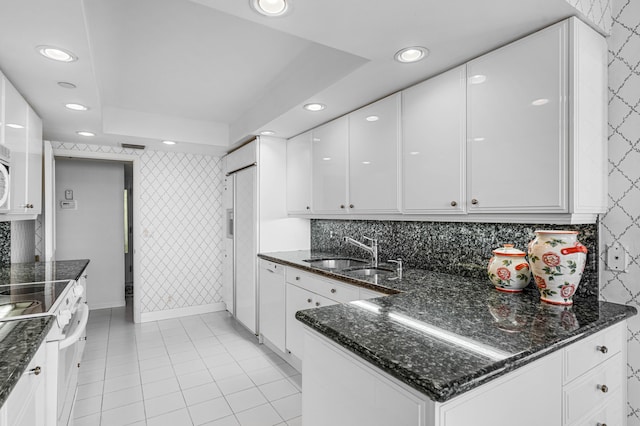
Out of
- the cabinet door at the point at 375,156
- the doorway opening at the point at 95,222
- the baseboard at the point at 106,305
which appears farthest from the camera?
the baseboard at the point at 106,305

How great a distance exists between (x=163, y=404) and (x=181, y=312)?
2179 millimetres

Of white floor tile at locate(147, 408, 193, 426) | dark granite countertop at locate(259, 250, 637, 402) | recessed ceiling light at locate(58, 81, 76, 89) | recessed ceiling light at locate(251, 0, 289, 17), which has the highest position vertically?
recessed ceiling light at locate(251, 0, 289, 17)

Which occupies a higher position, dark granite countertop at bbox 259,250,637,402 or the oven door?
dark granite countertop at bbox 259,250,637,402

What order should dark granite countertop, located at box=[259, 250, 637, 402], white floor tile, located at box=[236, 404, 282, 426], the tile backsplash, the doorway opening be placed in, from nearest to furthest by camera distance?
1. dark granite countertop, located at box=[259, 250, 637, 402]
2. the tile backsplash
3. white floor tile, located at box=[236, 404, 282, 426]
4. the doorway opening

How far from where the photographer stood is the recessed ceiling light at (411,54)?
1663 millimetres

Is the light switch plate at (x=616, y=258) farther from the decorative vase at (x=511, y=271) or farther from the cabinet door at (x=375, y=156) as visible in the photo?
the cabinet door at (x=375, y=156)

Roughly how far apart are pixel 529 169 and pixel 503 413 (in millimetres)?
1072

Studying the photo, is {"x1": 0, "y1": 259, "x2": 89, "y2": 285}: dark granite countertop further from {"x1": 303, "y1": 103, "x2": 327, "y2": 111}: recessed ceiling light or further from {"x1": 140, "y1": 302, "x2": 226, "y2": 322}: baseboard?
{"x1": 303, "y1": 103, "x2": 327, "y2": 111}: recessed ceiling light

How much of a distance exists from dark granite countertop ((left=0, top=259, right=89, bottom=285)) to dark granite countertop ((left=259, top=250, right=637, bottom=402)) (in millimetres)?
1987

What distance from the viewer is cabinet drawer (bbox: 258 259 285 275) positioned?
2.98 meters

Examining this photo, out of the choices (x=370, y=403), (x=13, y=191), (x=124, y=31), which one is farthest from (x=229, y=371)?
(x=124, y=31)

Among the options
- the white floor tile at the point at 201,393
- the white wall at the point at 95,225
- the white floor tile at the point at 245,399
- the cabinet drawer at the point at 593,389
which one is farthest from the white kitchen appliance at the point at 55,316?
the white wall at the point at 95,225

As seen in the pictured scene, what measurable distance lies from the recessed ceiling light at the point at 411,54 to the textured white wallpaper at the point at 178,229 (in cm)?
349

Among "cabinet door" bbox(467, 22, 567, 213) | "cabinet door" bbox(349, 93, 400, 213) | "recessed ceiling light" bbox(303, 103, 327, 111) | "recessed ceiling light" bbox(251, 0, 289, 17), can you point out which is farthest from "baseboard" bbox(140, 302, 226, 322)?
"recessed ceiling light" bbox(251, 0, 289, 17)
